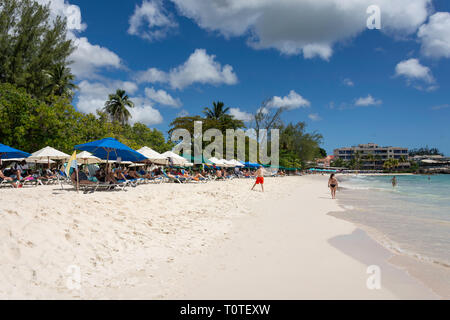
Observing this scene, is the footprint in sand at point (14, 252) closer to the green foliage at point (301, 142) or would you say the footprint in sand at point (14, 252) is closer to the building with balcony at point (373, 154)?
the green foliage at point (301, 142)

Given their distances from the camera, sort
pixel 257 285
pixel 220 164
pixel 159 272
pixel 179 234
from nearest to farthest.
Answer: pixel 257 285, pixel 159 272, pixel 179 234, pixel 220 164

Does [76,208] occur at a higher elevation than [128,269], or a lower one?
higher

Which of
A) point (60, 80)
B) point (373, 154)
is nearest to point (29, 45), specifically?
point (60, 80)

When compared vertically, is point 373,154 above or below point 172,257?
above

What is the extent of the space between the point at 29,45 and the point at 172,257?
1032 inches

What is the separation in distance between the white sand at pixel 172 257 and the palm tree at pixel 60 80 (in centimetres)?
2248

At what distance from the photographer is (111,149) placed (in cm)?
1100

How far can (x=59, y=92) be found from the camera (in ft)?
93.1

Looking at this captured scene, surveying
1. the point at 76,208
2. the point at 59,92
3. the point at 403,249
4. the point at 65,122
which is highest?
the point at 59,92

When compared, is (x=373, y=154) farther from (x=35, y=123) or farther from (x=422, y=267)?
(x=422, y=267)

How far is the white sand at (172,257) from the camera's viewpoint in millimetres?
3139
